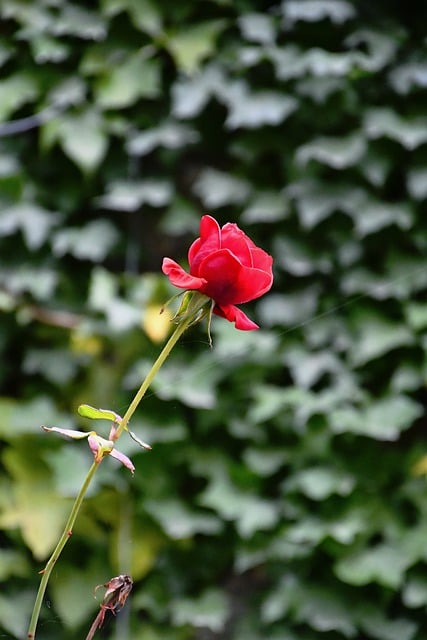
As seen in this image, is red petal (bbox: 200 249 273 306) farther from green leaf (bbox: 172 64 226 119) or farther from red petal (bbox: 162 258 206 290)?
green leaf (bbox: 172 64 226 119)

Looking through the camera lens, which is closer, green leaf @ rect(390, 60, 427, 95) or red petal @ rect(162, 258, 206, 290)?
red petal @ rect(162, 258, 206, 290)

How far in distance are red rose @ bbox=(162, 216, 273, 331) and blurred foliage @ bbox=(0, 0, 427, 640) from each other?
78cm

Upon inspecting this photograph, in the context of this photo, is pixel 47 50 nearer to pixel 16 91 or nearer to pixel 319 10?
pixel 16 91

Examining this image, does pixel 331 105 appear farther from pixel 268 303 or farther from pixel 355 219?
pixel 268 303

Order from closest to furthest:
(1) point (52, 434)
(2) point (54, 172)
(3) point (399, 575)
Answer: (3) point (399, 575) → (1) point (52, 434) → (2) point (54, 172)

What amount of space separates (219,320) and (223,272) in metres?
0.87

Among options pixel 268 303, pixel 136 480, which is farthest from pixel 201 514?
pixel 268 303

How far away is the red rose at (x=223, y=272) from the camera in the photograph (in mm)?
318

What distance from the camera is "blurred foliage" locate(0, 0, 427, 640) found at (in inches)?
44.7

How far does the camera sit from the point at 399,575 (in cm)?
108

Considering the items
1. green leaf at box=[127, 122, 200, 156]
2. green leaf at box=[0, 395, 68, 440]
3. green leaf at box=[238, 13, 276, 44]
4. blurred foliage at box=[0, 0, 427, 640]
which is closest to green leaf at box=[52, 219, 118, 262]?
blurred foliage at box=[0, 0, 427, 640]

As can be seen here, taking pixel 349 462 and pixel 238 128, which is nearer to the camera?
pixel 349 462

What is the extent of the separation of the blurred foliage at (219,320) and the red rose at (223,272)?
30.8 inches

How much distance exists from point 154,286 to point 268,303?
186 millimetres
